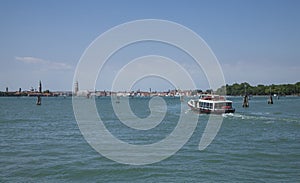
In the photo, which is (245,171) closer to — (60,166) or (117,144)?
(60,166)

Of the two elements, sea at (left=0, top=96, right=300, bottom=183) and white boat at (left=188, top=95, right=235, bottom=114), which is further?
white boat at (left=188, top=95, right=235, bottom=114)

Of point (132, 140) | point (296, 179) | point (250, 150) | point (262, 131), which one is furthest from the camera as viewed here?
Result: point (262, 131)

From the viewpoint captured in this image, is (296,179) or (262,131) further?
→ (262,131)

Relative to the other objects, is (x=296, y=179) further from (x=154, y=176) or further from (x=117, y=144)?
(x=117, y=144)

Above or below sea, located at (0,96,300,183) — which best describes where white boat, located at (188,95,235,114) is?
above

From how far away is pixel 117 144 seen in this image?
29.3m

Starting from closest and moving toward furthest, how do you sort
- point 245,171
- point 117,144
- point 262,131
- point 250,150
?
point 245,171 < point 250,150 < point 117,144 < point 262,131

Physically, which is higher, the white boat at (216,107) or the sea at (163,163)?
the white boat at (216,107)

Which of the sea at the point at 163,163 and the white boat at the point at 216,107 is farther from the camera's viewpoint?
the white boat at the point at 216,107

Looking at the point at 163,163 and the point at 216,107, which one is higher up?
the point at 216,107

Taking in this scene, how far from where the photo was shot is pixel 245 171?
19859 mm

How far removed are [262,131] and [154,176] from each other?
22.4 metres

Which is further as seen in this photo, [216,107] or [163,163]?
[216,107]

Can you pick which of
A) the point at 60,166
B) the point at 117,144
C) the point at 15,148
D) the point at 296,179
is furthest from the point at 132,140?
the point at 296,179
